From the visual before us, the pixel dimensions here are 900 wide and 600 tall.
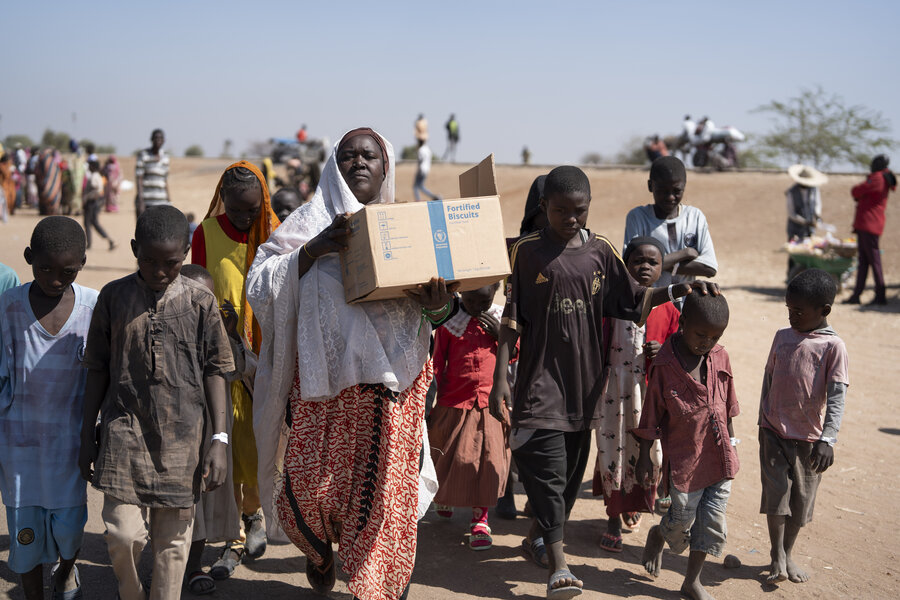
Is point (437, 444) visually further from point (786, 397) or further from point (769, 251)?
point (769, 251)

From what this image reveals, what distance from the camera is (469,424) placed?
4762mm

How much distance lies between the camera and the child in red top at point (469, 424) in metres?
4.68

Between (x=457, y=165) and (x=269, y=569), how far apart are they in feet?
99.0

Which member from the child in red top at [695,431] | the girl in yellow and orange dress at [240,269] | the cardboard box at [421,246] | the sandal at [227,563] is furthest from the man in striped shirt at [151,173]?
the child in red top at [695,431]

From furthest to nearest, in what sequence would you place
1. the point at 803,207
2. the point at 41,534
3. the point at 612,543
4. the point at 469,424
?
the point at 803,207 < the point at 469,424 < the point at 612,543 < the point at 41,534

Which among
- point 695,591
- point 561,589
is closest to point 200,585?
point 561,589

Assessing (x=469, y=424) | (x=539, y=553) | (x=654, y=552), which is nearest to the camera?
(x=654, y=552)

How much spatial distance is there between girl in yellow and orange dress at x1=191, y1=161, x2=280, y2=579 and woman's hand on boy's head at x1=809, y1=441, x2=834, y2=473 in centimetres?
285

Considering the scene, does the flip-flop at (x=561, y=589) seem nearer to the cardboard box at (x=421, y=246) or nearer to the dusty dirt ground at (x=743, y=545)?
the dusty dirt ground at (x=743, y=545)

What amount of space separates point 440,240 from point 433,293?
8.6 inches

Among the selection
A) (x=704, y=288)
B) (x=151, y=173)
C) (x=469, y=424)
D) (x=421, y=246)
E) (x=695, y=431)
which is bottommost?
(x=469, y=424)

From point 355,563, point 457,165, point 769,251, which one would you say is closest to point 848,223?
point 769,251

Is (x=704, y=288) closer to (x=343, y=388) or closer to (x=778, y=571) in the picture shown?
(x=778, y=571)

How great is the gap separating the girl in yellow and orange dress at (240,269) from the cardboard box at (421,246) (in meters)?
1.07
